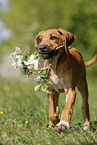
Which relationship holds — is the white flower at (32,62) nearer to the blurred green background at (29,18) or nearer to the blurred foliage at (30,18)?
the blurred foliage at (30,18)

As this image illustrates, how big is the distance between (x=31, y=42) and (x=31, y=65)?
810 inches

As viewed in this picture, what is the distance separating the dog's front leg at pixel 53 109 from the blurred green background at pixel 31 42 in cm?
12

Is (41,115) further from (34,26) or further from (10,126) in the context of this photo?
(34,26)

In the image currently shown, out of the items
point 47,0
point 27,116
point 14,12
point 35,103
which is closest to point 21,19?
point 14,12

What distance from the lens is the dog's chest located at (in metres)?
4.23

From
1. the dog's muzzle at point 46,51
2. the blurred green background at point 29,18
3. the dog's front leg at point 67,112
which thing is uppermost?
the blurred green background at point 29,18

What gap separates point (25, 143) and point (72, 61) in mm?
1607

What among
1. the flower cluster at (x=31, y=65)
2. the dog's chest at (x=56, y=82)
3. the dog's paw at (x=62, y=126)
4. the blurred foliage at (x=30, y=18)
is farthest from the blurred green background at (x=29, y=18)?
the dog's paw at (x=62, y=126)

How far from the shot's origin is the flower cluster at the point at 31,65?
378 centimetres

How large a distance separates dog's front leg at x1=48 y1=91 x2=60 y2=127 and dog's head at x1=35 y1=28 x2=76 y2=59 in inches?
35.1

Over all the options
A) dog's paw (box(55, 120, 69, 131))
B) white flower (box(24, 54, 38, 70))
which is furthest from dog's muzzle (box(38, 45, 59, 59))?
dog's paw (box(55, 120, 69, 131))

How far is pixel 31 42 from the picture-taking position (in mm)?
24125

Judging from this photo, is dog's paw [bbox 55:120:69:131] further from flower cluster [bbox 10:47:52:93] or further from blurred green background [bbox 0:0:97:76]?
blurred green background [bbox 0:0:97:76]

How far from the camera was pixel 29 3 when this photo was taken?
24.4 metres
